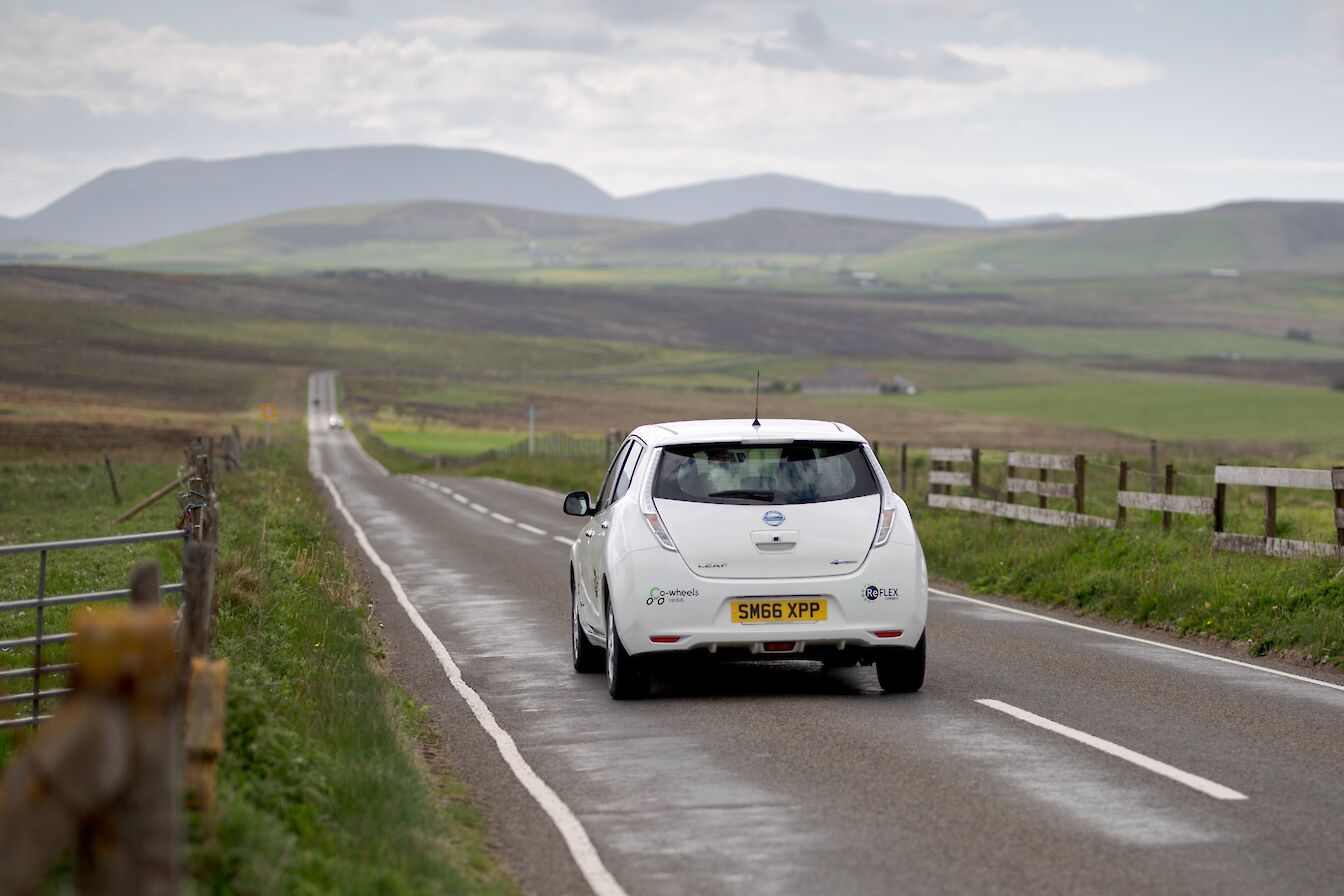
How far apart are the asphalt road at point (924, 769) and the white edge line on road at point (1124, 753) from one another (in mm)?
23

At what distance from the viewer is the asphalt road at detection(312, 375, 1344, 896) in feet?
23.1

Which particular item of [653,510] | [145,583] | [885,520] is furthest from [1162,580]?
[145,583]

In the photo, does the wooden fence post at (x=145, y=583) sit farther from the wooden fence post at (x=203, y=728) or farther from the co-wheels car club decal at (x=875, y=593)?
the co-wheels car club decal at (x=875, y=593)

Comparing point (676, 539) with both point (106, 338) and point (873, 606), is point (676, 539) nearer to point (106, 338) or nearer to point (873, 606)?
point (873, 606)

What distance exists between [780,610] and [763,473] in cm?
103

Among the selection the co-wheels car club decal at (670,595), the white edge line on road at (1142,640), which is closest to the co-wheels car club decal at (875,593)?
the co-wheels car club decal at (670,595)

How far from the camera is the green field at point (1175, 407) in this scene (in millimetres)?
94250

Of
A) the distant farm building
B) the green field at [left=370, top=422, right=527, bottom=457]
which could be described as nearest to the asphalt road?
the green field at [left=370, top=422, right=527, bottom=457]

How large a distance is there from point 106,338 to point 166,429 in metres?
91.7

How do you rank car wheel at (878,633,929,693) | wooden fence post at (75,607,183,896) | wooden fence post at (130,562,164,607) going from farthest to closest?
car wheel at (878,633,929,693) < wooden fence post at (130,562,164,607) < wooden fence post at (75,607,183,896)

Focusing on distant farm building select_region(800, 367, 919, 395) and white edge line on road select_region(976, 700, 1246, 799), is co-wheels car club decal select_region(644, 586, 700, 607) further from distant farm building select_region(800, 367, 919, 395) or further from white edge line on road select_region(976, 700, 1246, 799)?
distant farm building select_region(800, 367, 919, 395)

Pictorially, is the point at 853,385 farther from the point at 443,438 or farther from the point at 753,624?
the point at 753,624

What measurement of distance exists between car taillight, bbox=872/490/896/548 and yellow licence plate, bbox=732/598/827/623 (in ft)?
1.89

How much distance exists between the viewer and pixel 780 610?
1123 cm
